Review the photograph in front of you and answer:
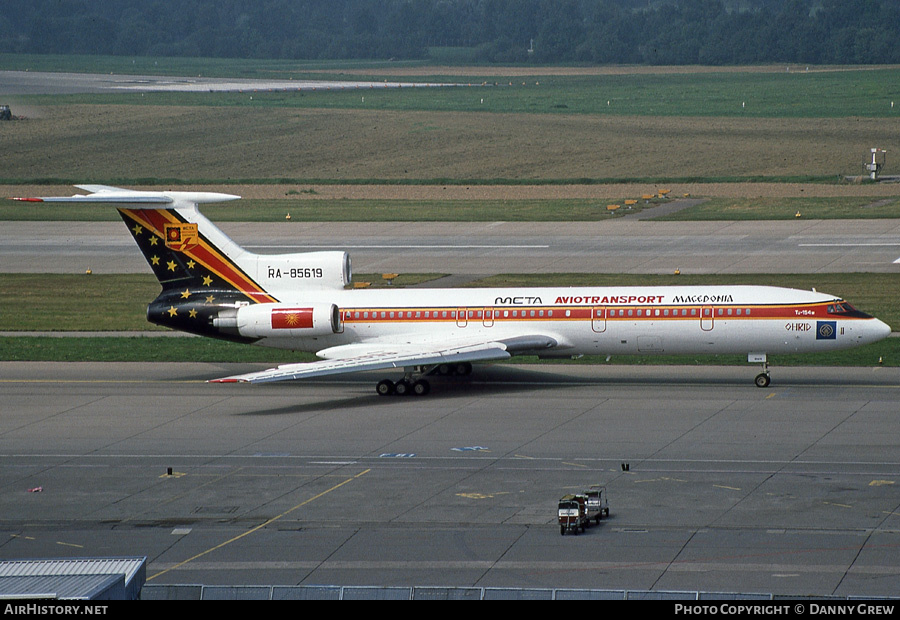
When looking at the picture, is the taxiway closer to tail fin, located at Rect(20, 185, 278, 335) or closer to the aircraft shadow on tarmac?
the aircraft shadow on tarmac

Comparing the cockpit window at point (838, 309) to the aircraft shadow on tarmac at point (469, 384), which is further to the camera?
the cockpit window at point (838, 309)

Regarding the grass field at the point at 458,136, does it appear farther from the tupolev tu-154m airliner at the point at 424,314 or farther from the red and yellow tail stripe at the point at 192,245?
the red and yellow tail stripe at the point at 192,245

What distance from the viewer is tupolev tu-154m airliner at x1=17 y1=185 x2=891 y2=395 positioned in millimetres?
40281

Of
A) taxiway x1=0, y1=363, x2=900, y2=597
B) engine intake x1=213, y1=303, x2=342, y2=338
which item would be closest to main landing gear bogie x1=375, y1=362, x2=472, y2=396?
taxiway x1=0, y1=363, x2=900, y2=597

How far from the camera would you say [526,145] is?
378ft

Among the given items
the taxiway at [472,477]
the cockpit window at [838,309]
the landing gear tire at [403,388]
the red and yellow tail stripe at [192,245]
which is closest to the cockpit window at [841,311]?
the cockpit window at [838,309]

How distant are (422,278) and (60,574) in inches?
1762

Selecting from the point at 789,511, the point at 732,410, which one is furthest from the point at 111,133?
the point at 789,511

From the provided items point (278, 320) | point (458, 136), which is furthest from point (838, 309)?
point (458, 136)

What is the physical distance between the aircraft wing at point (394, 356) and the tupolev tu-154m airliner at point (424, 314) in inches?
2.1

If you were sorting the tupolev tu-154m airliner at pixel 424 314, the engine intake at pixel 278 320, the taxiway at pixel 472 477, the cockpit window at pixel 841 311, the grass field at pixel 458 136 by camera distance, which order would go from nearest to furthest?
the taxiway at pixel 472 477, the cockpit window at pixel 841 311, the tupolev tu-154m airliner at pixel 424 314, the engine intake at pixel 278 320, the grass field at pixel 458 136

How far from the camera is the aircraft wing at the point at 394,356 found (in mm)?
38219

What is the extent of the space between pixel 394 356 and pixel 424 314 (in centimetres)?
287

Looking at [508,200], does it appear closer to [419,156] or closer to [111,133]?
[419,156]
